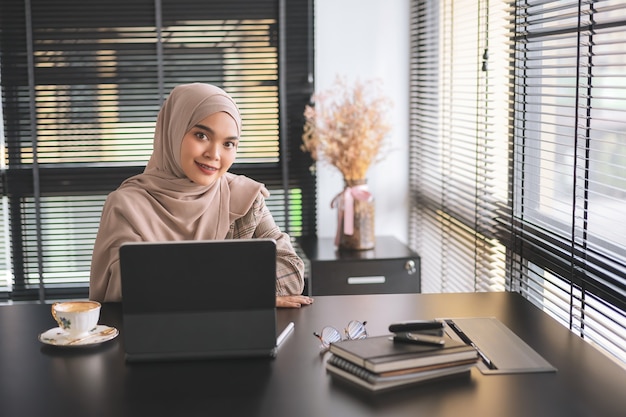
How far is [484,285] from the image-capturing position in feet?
10.8

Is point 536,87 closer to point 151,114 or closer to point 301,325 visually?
point 301,325

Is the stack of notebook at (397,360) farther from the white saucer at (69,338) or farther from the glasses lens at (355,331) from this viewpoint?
the white saucer at (69,338)

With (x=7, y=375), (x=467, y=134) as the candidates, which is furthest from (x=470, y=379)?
(x=467, y=134)

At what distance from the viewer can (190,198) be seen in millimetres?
2648

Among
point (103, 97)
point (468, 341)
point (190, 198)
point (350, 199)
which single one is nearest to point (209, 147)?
point (190, 198)

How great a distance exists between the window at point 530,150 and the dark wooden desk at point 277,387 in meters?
0.48

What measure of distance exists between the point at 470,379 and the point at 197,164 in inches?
47.2

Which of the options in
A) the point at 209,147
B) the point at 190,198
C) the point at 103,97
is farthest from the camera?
the point at 103,97

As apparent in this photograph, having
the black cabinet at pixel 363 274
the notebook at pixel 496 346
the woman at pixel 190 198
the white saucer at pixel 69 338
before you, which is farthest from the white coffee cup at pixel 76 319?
the black cabinet at pixel 363 274

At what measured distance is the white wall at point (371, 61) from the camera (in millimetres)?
4203

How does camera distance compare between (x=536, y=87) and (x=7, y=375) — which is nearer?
(x=7, y=375)

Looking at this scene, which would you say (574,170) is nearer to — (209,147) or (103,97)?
(209,147)

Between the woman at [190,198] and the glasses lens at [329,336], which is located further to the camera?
the woman at [190,198]

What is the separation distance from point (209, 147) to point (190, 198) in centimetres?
20
